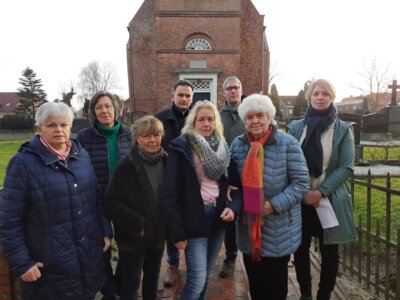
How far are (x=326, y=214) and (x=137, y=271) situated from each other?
1.71 meters

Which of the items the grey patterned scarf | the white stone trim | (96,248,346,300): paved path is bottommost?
(96,248,346,300): paved path

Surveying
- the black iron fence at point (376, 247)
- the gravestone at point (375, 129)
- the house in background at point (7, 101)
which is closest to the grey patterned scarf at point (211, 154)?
the black iron fence at point (376, 247)

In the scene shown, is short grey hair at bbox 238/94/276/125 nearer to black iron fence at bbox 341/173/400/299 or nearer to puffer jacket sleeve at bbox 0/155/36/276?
black iron fence at bbox 341/173/400/299

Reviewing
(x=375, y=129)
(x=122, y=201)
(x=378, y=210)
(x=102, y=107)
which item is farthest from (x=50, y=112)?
(x=375, y=129)

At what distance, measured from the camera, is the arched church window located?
19.4m

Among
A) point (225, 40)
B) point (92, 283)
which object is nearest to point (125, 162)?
point (92, 283)

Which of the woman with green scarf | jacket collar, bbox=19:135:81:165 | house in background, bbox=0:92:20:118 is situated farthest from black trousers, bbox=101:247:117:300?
house in background, bbox=0:92:20:118

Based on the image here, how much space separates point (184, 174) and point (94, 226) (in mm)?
817

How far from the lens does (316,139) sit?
2.75 metres

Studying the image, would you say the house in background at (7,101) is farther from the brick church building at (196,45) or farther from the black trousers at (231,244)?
the black trousers at (231,244)

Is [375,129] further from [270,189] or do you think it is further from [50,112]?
[50,112]

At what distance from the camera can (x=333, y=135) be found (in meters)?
Answer: 2.76

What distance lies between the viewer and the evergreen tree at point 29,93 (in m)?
39.3

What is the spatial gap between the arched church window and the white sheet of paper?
1794cm
